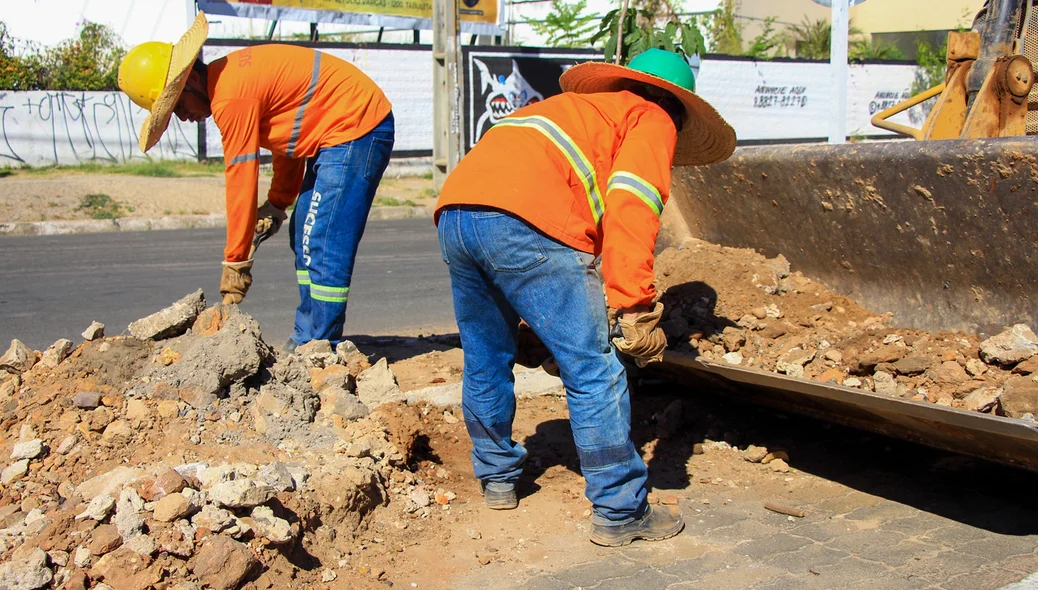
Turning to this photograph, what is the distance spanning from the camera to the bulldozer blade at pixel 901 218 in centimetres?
350

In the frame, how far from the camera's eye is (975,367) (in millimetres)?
3516

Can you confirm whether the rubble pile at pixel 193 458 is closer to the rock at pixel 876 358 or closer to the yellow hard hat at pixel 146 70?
the yellow hard hat at pixel 146 70

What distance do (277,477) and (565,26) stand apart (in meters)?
20.5

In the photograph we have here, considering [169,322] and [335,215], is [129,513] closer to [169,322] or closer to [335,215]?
[169,322]

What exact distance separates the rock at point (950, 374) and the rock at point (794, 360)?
0.49 metres

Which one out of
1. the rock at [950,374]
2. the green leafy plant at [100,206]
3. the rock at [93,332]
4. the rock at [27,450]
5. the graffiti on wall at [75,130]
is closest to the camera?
the rock at [27,450]

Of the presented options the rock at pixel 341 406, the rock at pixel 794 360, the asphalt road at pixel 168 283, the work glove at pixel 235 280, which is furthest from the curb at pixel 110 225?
the rock at pixel 794 360

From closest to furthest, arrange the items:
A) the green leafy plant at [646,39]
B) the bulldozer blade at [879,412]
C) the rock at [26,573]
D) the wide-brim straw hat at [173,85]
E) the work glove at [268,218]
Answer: the rock at [26,573], the bulldozer blade at [879,412], the wide-brim straw hat at [173,85], the work glove at [268,218], the green leafy plant at [646,39]

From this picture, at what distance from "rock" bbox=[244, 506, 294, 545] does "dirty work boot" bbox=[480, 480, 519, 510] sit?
856 millimetres

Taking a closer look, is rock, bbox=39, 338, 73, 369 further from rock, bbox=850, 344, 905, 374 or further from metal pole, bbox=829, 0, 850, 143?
metal pole, bbox=829, 0, 850, 143

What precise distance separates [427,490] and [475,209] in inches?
45.5

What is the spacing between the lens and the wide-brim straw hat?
411 centimetres

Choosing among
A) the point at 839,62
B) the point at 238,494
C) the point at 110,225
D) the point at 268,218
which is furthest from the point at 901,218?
the point at 110,225

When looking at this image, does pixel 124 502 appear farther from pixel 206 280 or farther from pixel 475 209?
pixel 206 280
